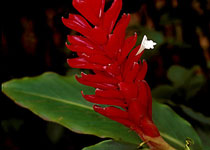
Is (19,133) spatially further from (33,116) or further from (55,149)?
(55,149)

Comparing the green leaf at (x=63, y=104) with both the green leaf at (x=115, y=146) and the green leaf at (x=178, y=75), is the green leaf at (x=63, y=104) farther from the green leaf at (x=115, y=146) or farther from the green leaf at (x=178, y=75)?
the green leaf at (x=178, y=75)

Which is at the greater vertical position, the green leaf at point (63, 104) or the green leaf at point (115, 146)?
the green leaf at point (115, 146)

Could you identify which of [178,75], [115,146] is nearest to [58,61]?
[178,75]

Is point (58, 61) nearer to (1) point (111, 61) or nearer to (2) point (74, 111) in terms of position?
(2) point (74, 111)

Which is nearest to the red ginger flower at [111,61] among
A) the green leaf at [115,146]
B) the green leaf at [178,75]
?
the green leaf at [115,146]

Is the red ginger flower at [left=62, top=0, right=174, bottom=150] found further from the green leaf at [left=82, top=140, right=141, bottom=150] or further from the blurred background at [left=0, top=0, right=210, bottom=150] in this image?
the blurred background at [left=0, top=0, right=210, bottom=150]

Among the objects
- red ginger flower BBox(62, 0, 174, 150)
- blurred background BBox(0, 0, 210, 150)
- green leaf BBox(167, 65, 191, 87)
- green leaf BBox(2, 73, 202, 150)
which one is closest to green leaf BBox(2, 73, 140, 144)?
green leaf BBox(2, 73, 202, 150)
